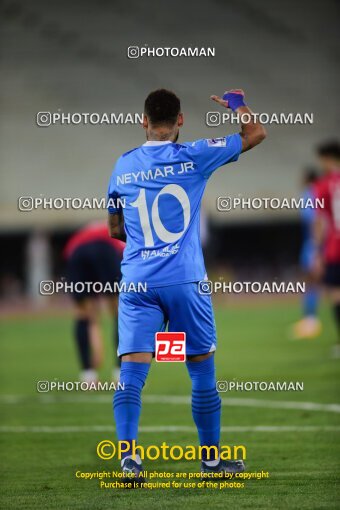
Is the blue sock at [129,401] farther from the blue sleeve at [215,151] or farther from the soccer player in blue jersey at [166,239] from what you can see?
the blue sleeve at [215,151]

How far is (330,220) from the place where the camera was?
12164 mm

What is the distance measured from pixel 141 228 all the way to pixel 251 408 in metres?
3.37

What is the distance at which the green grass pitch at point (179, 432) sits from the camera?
5.01 metres

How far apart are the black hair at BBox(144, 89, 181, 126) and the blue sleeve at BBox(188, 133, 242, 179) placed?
20 cm

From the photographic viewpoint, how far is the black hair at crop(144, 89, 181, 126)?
5332mm

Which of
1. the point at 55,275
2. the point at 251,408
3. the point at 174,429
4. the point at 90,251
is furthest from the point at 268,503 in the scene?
the point at 55,275

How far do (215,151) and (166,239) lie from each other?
0.54m

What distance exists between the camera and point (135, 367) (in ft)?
17.5

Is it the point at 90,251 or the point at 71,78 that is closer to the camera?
the point at 90,251

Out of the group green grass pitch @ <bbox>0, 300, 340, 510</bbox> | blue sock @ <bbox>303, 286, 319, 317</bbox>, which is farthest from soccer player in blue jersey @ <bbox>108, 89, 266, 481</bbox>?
blue sock @ <bbox>303, 286, 319, 317</bbox>

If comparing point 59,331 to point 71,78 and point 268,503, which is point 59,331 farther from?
point 268,503

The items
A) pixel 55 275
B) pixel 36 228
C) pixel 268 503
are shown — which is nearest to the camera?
pixel 268 503

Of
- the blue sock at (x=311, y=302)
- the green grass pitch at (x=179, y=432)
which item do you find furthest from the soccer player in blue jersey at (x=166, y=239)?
the blue sock at (x=311, y=302)

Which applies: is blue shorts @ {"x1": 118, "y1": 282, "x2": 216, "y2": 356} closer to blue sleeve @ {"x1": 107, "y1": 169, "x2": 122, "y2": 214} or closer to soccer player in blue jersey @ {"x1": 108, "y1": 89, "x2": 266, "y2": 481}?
soccer player in blue jersey @ {"x1": 108, "y1": 89, "x2": 266, "y2": 481}
